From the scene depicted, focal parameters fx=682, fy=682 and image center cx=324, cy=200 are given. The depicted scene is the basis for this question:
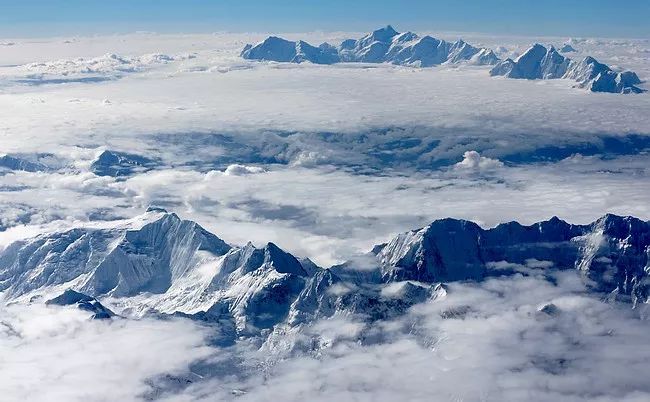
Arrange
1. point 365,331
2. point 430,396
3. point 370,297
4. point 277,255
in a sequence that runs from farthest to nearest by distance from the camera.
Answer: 1. point 277,255
2. point 370,297
3. point 365,331
4. point 430,396

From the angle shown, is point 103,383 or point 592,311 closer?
point 103,383

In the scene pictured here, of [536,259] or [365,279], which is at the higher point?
[536,259]

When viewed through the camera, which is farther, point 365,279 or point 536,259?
point 536,259

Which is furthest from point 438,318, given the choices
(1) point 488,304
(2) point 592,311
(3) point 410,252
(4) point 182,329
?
(4) point 182,329

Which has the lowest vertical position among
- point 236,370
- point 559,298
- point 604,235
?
point 236,370

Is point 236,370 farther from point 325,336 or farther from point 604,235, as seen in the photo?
point 604,235

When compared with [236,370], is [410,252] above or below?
above

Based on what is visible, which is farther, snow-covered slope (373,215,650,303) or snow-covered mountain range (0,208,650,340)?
snow-covered slope (373,215,650,303)

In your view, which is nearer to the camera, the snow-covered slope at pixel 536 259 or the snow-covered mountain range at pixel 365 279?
the snow-covered mountain range at pixel 365 279

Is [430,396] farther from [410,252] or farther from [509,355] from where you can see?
[410,252]

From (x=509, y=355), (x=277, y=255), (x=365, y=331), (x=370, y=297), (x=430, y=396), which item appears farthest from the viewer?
(x=277, y=255)
